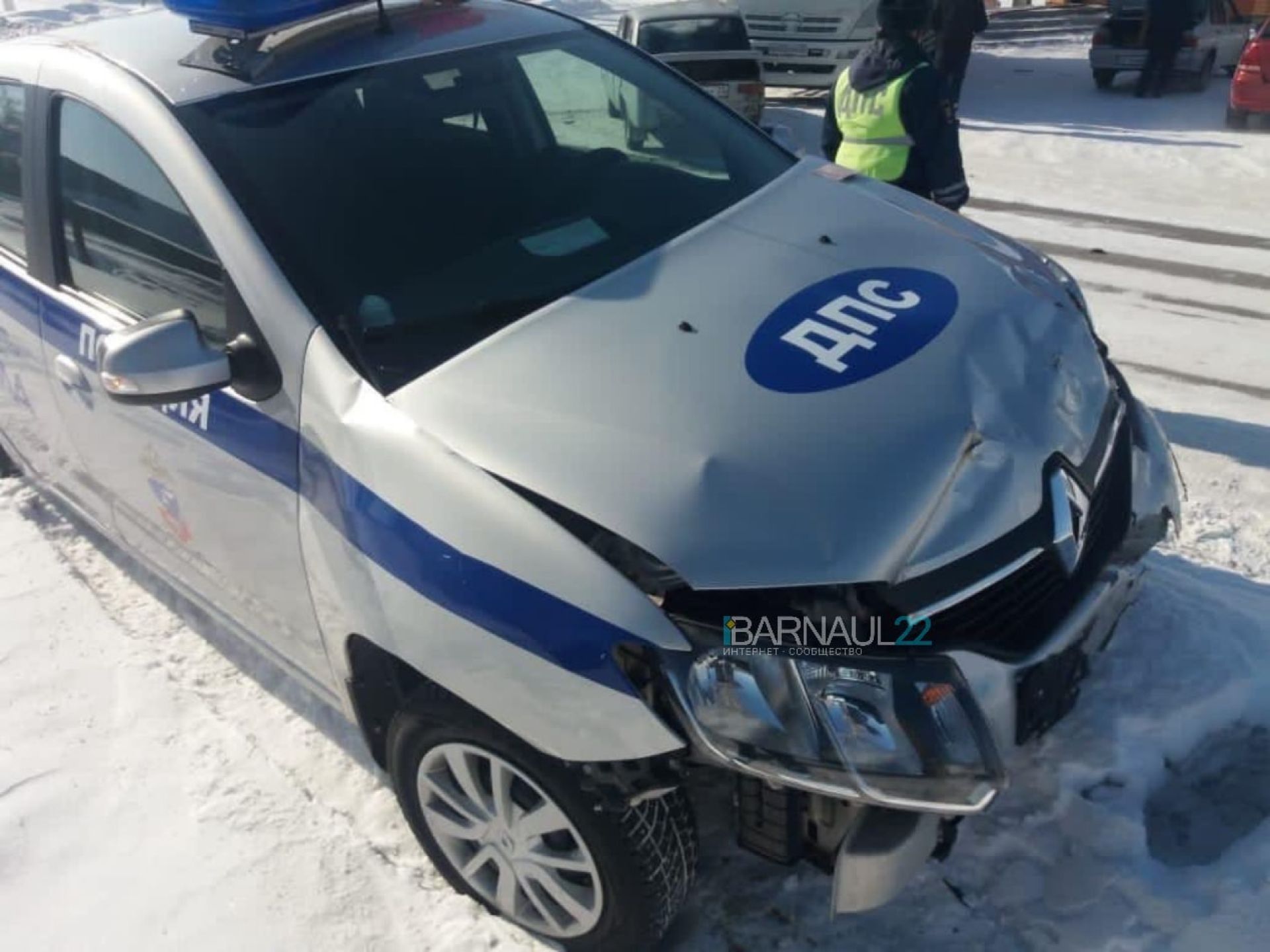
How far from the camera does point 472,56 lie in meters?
3.03

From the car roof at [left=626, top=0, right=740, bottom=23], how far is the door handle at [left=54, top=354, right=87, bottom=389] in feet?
31.7

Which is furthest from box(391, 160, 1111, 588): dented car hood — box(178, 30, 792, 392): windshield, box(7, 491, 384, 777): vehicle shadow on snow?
box(7, 491, 384, 777): vehicle shadow on snow

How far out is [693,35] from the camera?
36.6ft

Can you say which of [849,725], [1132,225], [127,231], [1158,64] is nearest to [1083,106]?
[1158,64]

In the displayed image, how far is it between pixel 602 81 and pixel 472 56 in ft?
1.61

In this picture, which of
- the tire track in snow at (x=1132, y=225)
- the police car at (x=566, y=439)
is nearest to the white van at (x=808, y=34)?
the tire track in snow at (x=1132, y=225)

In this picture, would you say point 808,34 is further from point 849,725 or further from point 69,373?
A: point 849,725

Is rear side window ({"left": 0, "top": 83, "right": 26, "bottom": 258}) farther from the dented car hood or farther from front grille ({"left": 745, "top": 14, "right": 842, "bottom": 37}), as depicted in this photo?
front grille ({"left": 745, "top": 14, "right": 842, "bottom": 37})

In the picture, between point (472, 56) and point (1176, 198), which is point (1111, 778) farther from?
point (1176, 198)

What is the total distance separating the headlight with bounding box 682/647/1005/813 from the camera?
186 cm

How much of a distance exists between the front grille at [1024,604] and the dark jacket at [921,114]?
2047 mm

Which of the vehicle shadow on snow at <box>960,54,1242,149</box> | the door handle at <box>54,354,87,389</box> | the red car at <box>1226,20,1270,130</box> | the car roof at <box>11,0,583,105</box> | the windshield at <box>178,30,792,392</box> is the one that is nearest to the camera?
the windshield at <box>178,30,792,392</box>

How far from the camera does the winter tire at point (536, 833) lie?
2066 mm

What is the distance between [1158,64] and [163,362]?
13.4 meters
